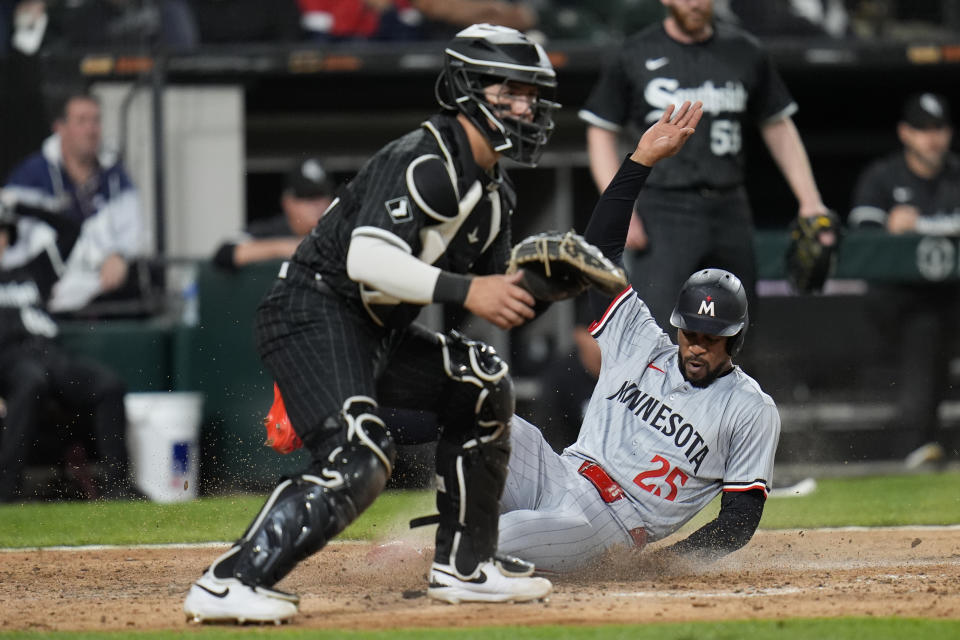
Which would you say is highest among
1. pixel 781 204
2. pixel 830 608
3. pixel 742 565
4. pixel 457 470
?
pixel 457 470

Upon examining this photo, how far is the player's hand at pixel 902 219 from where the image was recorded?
8.96 m

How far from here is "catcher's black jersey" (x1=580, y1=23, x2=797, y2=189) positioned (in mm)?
6480

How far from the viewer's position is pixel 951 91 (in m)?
10.9

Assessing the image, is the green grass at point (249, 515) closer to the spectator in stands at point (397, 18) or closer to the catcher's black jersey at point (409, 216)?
the catcher's black jersey at point (409, 216)

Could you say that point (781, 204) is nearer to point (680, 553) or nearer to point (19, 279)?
point (19, 279)

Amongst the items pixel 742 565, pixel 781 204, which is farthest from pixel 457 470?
pixel 781 204

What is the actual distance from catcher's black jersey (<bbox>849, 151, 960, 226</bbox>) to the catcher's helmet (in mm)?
4409

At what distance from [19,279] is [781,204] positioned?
5.85 metres

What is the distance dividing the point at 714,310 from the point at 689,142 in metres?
1.86

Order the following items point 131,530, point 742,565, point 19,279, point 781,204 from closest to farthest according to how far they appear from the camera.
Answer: point 742,565, point 131,530, point 19,279, point 781,204

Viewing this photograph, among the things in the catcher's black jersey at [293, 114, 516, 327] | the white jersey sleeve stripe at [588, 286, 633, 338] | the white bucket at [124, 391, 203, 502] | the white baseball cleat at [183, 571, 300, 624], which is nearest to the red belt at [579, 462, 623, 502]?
the white jersey sleeve stripe at [588, 286, 633, 338]

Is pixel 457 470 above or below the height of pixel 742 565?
above

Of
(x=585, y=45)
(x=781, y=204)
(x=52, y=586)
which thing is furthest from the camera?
(x=781, y=204)

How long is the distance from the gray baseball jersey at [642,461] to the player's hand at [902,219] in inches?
171
